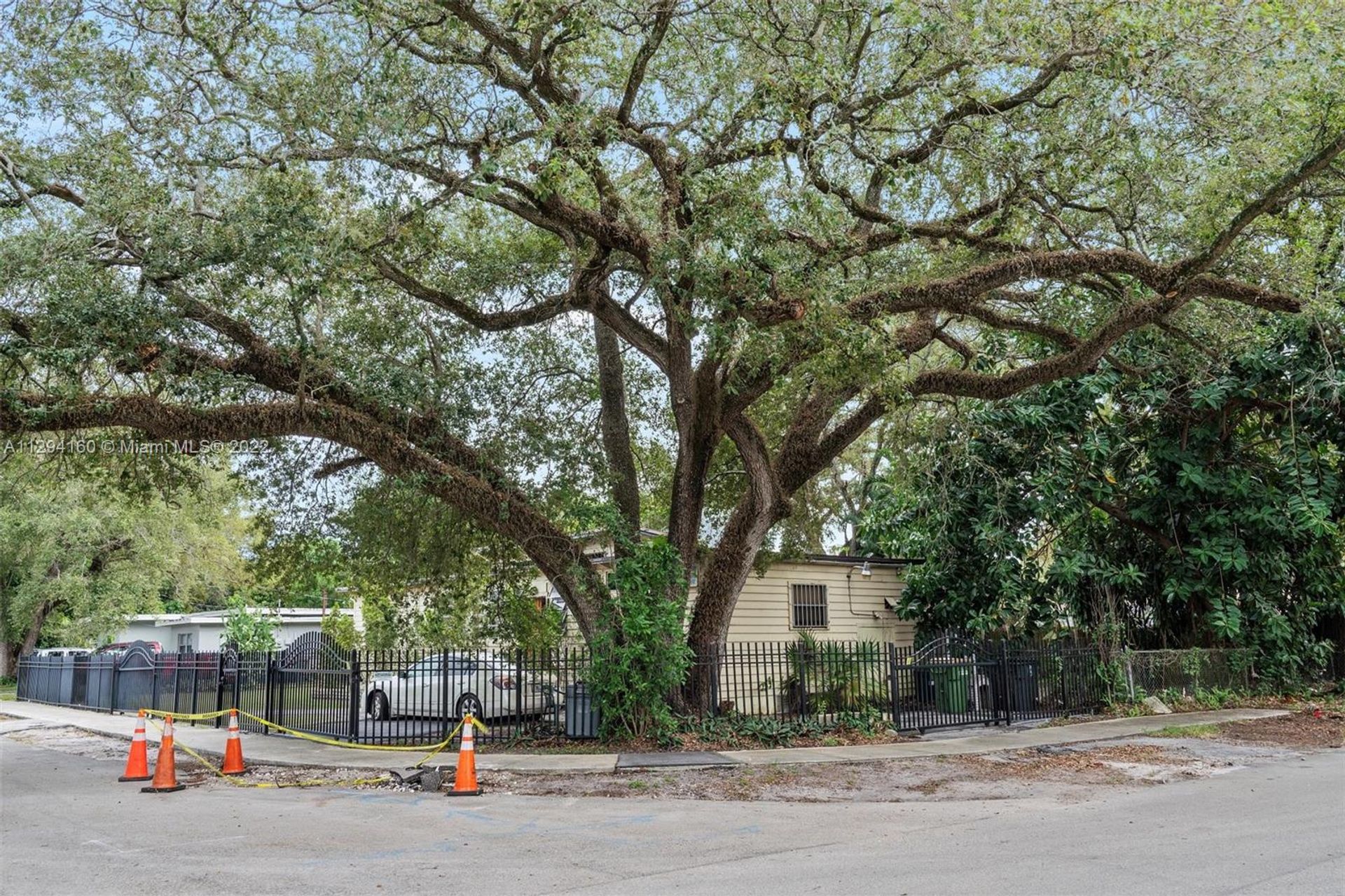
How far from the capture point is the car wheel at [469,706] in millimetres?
15289

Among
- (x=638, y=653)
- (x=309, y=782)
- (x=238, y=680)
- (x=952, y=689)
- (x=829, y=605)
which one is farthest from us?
(x=829, y=605)

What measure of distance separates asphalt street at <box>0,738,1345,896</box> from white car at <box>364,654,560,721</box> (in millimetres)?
4031

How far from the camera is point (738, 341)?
39.7 ft

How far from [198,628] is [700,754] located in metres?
34.6

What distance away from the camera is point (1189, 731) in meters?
14.3

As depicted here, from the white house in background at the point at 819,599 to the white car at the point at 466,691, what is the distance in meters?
2.72

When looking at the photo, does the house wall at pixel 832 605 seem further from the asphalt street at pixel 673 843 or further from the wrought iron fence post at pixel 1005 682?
the asphalt street at pixel 673 843

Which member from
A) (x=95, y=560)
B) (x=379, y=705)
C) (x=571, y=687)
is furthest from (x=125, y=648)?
(x=571, y=687)

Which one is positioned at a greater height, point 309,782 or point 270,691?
point 270,691

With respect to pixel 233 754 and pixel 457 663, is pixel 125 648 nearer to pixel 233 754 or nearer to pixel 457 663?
pixel 457 663

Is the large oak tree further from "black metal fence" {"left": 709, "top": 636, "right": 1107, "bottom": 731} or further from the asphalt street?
the asphalt street

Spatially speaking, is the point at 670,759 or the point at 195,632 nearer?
the point at 670,759

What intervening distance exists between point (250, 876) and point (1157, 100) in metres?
12.0

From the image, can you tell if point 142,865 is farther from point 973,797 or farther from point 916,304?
point 916,304
